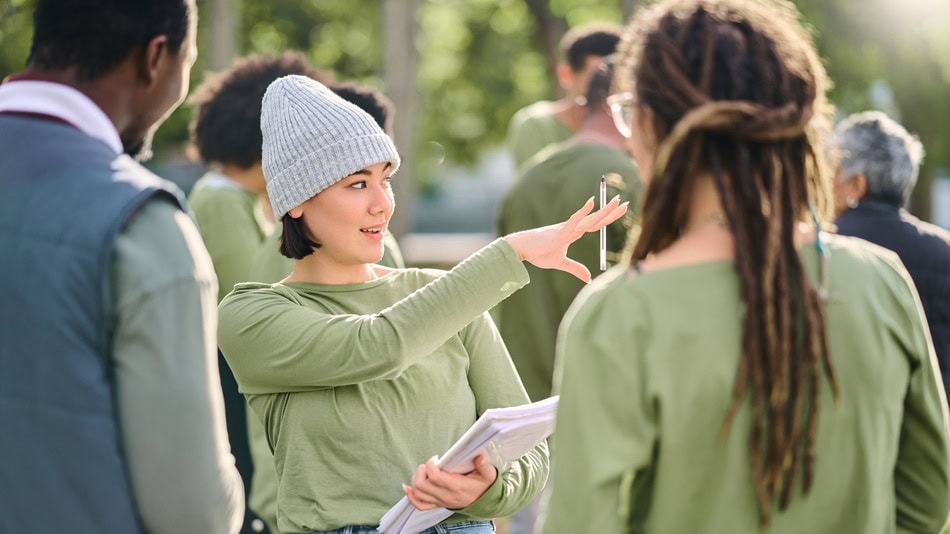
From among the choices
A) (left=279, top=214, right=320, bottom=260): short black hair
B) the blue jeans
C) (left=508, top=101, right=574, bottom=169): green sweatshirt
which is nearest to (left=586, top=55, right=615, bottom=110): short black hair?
(left=508, top=101, right=574, bottom=169): green sweatshirt

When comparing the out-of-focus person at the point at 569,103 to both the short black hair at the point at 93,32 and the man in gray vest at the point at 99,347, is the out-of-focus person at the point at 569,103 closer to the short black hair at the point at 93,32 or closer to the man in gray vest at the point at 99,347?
the short black hair at the point at 93,32

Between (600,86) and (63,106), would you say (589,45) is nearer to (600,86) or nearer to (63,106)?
(600,86)

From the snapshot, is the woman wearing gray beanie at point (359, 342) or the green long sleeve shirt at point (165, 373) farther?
the woman wearing gray beanie at point (359, 342)

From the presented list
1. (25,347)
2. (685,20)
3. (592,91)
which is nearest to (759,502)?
(685,20)

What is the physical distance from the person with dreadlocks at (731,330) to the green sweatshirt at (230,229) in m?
3.18

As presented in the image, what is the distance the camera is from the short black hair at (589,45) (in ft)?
22.9

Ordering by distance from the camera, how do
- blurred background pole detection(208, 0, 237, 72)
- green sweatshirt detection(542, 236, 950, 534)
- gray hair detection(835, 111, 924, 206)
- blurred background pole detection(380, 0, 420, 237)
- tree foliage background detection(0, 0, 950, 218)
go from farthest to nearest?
tree foliage background detection(0, 0, 950, 218) → blurred background pole detection(208, 0, 237, 72) → blurred background pole detection(380, 0, 420, 237) → gray hair detection(835, 111, 924, 206) → green sweatshirt detection(542, 236, 950, 534)

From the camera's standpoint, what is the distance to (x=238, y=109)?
516 centimetres

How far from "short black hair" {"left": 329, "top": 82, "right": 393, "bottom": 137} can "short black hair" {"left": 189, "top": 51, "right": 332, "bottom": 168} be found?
0.76m

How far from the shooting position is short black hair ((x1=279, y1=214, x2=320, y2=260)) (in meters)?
3.13

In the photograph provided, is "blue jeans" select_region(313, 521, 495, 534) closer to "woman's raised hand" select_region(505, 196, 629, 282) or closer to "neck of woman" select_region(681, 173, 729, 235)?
"woman's raised hand" select_region(505, 196, 629, 282)

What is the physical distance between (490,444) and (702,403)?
73 centimetres

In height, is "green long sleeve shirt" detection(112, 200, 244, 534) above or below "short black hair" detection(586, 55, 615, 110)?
above

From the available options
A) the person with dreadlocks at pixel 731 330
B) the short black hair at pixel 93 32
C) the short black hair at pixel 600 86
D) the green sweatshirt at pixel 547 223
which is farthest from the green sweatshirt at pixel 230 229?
the person with dreadlocks at pixel 731 330
